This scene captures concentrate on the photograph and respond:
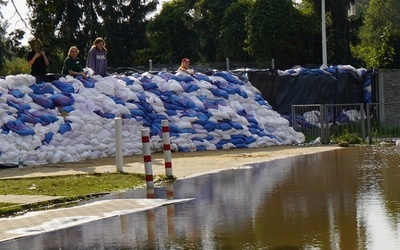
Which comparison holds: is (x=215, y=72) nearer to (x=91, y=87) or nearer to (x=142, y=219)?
(x=91, y=87)

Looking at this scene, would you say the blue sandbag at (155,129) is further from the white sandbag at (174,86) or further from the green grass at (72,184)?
the green grass at (72,184)

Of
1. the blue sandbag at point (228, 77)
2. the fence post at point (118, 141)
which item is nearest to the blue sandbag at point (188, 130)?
the blue sandbag at point (228, 77)

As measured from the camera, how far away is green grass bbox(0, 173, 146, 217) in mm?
15039

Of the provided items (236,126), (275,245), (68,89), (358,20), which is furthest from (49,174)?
(358,20)

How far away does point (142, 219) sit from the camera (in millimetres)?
13102

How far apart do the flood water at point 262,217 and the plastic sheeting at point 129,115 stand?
206 inches

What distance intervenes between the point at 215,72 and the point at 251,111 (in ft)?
5.37

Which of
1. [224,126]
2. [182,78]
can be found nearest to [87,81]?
[182,78]

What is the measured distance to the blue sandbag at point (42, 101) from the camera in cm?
2331

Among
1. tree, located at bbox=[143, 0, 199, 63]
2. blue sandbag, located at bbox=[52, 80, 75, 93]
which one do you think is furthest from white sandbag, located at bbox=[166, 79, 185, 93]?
tree, located at bbox=[143, 0, 199, 63]

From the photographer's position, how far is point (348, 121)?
90.5 feet

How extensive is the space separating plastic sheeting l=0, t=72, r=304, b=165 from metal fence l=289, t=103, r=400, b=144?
63 centimetres

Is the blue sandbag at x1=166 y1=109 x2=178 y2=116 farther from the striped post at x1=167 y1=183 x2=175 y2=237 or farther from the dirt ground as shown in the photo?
the striped post at x1=167 y1=183 x2=175 y2=237

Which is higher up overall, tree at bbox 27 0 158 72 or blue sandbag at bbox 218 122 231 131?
tree at bbox 27 0 158 72
